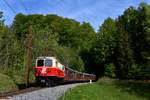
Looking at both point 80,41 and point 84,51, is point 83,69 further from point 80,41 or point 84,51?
point 80,41

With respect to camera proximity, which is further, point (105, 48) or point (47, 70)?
point (105, 48)

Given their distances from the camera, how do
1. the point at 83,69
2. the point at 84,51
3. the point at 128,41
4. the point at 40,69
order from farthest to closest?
the point at 84,51 → the point at 83,69 → the point at 128,41 → the point at 40,69

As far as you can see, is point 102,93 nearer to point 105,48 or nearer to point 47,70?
point 47,70

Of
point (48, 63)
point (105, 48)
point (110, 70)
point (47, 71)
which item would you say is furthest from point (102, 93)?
point (105, 48)

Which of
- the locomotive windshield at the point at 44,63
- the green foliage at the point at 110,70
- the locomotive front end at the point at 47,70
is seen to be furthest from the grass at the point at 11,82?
the green foliage at the point at 110,70

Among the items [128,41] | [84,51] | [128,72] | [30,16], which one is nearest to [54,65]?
[128,72]

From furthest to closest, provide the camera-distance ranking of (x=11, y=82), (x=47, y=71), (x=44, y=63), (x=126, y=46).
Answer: (x=126, y=46) < (x=44, y=63) < (x=47, y=71) < (x=11, y=82)

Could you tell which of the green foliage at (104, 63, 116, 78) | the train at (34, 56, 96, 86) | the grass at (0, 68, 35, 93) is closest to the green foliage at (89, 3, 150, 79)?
the green foliage at (104, 63, 116, 78)

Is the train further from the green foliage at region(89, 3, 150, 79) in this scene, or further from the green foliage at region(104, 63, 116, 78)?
the green foliage at region(104, 63, 116, 78)

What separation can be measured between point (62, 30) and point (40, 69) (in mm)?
84498

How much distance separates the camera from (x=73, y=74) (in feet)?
195

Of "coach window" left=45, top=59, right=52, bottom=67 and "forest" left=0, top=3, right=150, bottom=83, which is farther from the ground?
"forest" left=0, top=3, right=150, bottom=83

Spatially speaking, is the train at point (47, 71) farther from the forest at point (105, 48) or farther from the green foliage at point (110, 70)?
the green foliage at point (110, 70)

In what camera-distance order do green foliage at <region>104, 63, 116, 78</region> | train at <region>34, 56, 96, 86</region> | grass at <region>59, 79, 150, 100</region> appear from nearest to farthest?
grass at <region>59, 79, 150, 100</region> → train at <region>34, 56, 96, 86</region> → green foliage at <region>104, 63, 116, 78</region>
